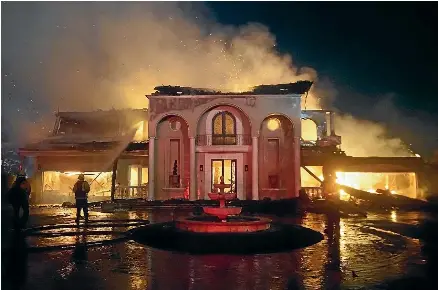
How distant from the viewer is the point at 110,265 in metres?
6.95

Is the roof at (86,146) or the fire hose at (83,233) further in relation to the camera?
the roof at (86,146)

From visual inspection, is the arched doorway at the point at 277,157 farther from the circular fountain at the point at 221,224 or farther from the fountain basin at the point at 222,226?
the fountain basin at the point at 222,226

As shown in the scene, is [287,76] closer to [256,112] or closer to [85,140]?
[256,112]

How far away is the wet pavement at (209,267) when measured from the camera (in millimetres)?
5785

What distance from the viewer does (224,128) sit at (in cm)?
2447

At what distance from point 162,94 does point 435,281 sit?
19815 millimetres

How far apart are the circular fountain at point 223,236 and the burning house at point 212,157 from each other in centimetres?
1224

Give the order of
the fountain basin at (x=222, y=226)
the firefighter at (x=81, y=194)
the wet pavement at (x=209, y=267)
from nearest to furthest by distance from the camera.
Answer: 1. the wet pavement at (x=209, y=267)
2. the fountain basin at (x=222, y=226)
3. the firefighter at (x=81, y=194)

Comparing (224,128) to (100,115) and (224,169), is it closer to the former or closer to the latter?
(224,169)

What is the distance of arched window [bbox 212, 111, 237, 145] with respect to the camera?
79.7 ft

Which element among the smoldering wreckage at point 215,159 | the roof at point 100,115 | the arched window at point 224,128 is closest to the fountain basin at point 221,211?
the smoldering wreckage at point 215,159

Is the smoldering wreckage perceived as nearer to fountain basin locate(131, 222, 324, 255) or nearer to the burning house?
the burning house

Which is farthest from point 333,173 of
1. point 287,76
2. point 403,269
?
point 403,269

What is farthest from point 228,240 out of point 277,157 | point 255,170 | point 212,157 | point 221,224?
point 277,157
